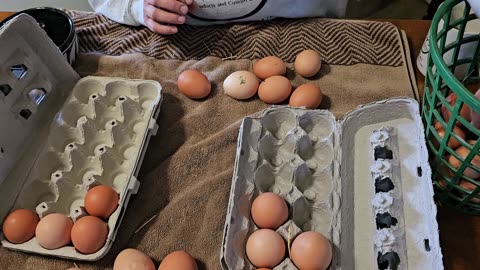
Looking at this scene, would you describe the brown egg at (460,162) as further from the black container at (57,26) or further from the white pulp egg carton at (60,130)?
the black container at (57,26)

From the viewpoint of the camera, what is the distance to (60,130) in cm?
69

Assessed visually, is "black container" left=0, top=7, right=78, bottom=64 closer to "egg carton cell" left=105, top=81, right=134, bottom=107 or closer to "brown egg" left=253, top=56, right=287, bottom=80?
"egg carton cell" left=105, top=81, right=134, bottom=107

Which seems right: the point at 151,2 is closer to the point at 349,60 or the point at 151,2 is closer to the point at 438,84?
the point at 349,60

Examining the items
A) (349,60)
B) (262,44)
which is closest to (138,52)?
(262,44)

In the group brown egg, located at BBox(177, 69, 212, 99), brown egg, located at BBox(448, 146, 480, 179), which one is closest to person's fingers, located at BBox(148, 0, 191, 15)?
brown egg, located at BBox(177, 69, 212, 99)

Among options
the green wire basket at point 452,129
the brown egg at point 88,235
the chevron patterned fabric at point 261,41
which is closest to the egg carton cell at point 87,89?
the chevron patterned fabric at point 261,41

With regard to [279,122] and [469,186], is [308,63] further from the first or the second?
[469,186]

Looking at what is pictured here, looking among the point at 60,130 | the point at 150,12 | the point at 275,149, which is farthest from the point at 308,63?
the point at 60,130

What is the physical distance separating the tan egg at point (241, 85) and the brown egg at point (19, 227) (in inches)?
12.6

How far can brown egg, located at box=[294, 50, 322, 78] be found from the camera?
0.75 meters

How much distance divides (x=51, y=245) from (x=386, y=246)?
1.26ft

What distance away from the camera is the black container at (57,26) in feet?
2.56

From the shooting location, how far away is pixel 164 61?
0.81m

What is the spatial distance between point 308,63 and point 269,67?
0.06m
